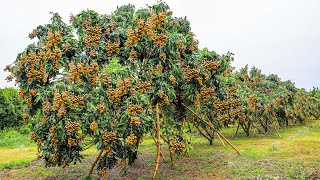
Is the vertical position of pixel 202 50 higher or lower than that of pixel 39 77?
higher

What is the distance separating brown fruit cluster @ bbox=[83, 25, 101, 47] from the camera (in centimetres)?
1076

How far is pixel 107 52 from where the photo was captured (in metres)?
11.1

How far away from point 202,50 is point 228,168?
16.6 ft

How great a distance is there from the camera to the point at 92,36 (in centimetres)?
1091

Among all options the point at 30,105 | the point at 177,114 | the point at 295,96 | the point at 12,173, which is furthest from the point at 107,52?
the point at 295,96

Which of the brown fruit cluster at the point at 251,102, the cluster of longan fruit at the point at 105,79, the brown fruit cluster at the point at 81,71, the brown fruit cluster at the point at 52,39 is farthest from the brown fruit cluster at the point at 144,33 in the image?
the brown fruit cluster at the point at 251,102

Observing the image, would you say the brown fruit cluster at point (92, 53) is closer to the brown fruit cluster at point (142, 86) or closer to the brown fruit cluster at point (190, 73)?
the brown fruit cluster at point (142, 86)

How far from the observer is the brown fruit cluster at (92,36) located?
35.3 feet

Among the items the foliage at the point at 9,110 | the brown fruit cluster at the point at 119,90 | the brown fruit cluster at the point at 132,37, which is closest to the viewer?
the brown fruit cluster at the point at 119,90

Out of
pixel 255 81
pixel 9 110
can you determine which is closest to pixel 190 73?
pixel 255 81

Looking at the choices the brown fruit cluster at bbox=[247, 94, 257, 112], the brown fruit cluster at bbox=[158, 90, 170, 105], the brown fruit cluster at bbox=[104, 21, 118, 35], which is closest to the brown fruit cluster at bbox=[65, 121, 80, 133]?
the brown fruit cluster at bbox=[158, 90, 170, 105]

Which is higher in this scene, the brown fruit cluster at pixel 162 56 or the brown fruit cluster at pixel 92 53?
the brown fruit cluster at pixel 92 53

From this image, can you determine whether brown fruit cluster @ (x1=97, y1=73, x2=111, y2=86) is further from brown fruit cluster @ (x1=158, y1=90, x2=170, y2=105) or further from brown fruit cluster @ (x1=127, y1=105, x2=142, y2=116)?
brown fruit cluster @ (x1=158, y1=90, x2=170, y2=105)

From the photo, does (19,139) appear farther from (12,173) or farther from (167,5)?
(167,5)
